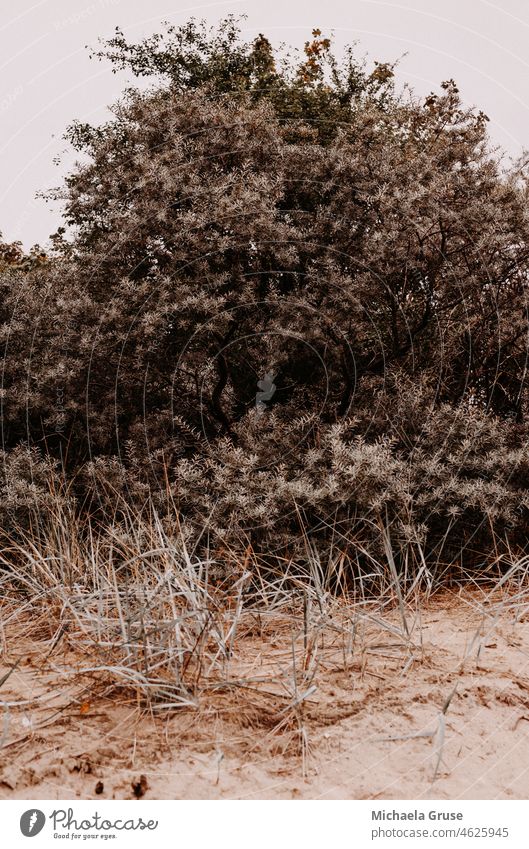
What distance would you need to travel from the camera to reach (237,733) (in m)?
3.12

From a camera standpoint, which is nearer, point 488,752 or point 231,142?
point 488,752

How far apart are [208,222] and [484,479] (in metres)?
3.05

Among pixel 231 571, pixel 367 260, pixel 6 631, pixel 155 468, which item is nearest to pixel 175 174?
pixel 367 260

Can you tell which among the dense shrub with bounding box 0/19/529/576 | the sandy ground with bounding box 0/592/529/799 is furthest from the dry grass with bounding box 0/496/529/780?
the dense shrub with bounding box 0/19/529/576

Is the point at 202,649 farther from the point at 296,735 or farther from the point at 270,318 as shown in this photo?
the point at 270,318

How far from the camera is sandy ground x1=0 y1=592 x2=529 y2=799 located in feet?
9.32

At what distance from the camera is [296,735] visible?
312 cm

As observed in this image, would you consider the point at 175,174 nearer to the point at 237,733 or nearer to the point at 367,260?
the point at 367,260

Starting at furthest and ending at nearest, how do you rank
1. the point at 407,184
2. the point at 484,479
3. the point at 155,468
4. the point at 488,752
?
the point at 407,184, the point at 155,468, the point at 484,479, the point at 488,752

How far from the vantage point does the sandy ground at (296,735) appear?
2840 mm

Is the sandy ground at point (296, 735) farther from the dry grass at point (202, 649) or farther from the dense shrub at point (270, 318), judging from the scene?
the dense shrub at point (270, 318)

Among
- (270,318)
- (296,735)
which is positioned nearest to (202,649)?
(296,735)

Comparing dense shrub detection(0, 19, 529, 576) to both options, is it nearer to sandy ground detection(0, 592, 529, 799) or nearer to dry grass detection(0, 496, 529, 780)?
dry grass detection(0, 496, 529, 780)
